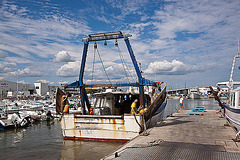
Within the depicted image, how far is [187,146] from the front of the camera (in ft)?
25.6

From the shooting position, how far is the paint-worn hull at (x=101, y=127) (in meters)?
11.1

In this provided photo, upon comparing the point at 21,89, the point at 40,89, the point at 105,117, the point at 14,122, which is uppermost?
the point at 21,89

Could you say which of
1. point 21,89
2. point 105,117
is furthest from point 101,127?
point 21,89

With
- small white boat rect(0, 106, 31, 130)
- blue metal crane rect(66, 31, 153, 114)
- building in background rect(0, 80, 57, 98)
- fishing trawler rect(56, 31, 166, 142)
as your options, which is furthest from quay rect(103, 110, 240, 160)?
building in background rect(0, 80, 57, 98)

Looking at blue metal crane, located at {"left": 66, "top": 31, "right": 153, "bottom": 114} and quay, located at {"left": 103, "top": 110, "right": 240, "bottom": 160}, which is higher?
blue metal crane, located at {"left": 66, "top": 31, "right": 153, "bottom": 114}

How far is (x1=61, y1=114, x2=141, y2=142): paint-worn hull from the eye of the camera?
11117 mm

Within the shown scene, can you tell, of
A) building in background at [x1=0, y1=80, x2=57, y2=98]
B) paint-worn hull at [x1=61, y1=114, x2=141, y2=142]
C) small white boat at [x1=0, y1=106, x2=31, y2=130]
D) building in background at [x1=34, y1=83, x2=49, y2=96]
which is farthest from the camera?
building in background at [x1=34, y1=83, x2=49, y2=96]

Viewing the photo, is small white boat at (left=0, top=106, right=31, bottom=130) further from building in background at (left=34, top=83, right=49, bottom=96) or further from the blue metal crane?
building in background at (left=34, top=83, right=49, bottom=96)

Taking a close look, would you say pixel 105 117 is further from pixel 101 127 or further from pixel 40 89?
pixel 40 89

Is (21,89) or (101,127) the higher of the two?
(21,89)

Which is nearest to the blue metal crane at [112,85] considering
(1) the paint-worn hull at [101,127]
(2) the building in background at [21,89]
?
(1) the paint-worn hull at [101,127]

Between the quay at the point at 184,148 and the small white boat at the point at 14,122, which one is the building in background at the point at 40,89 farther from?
the quay at the point at 184,148

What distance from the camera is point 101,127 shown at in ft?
38.7

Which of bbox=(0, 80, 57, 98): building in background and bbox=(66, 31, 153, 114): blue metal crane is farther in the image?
bbox=(0, 80, 57, 98): building in background
